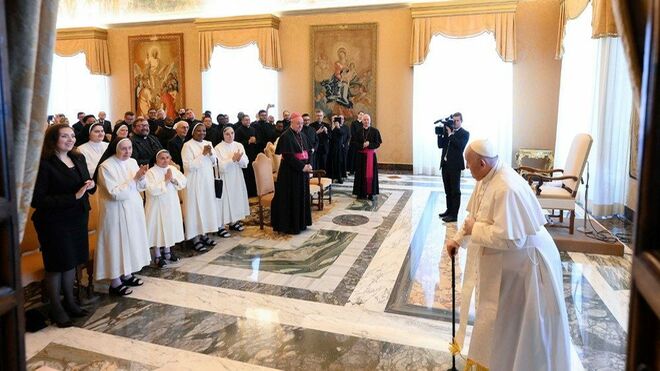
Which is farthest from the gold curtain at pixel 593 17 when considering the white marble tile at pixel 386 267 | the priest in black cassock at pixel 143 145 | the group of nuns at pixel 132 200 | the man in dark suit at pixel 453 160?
the priest in black cassock at pixel 143 145

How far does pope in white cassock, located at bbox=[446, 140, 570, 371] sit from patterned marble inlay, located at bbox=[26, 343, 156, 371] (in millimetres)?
2400

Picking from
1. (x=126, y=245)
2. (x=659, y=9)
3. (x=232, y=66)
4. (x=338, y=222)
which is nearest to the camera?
(x=659, y=9)

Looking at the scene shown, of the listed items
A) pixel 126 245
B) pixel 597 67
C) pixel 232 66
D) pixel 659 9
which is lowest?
pixel 126 245

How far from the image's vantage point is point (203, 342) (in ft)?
12.4

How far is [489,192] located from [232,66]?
12.2 m

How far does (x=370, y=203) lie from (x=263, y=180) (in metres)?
2.62

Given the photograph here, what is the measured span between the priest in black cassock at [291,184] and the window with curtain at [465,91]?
6.03 meters

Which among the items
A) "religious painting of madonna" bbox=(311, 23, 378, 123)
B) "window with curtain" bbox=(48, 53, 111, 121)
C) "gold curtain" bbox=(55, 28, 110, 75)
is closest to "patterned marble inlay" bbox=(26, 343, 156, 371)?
"religious painting of madonna" bbox=(311, 23, 378, 123)

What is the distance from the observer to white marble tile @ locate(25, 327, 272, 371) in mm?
3430

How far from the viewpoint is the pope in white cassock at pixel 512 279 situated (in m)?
2.68

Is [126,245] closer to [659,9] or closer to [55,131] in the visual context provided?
[55,131]

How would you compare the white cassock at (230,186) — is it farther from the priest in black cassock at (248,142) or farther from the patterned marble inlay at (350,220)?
the priest in black cassock at (248,142)

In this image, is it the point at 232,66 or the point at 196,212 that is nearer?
the point at 196,212

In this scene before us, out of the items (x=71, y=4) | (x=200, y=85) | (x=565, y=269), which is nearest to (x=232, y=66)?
(x=200, y=85)
